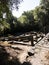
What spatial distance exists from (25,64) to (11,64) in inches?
47.3

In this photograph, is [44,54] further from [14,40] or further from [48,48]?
[14,40]

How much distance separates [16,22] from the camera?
5612cm

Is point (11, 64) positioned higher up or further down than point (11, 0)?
further down

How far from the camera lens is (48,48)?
1235 cm

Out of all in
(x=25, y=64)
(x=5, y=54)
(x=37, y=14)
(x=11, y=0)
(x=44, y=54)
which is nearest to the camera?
(x=25, y=64)

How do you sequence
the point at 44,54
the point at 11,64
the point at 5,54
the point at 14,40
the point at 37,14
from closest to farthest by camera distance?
the point at 11,64, the point at 44,54, the point at 5,54, the point at 14,40, the point at 37,14

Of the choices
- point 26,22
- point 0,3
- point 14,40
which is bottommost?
point 26,22

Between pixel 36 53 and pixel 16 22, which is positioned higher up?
pixel 36 53

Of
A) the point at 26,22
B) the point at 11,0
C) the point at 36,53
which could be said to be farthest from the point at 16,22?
the point at 36,53

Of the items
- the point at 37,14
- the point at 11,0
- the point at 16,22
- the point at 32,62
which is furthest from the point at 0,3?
the point at 16,22

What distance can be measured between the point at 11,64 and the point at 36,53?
7.28 ft

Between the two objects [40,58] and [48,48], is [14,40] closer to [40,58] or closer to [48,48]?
[48,48]

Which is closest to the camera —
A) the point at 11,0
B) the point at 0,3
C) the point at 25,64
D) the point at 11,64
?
the point at 25,64

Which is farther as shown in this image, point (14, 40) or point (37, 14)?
point (37, 14)
